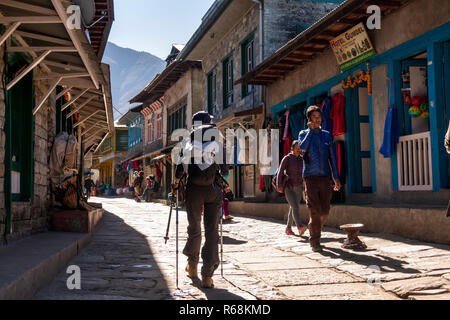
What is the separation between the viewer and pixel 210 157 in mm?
4832

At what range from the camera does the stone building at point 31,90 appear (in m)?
5.85

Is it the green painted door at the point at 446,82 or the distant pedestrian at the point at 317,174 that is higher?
the green painted door at the point at 446,82

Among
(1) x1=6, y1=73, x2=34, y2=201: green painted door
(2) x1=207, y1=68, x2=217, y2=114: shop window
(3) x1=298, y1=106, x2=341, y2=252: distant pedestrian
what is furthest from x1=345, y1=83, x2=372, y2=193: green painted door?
(2) x1=207, y1=68, x2=217, y2=114: shop window

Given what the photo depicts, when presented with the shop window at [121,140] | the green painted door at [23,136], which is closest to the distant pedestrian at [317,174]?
the green painted door at [23,136]

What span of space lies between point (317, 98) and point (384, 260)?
22.5ft

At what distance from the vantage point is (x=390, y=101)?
8.73 m

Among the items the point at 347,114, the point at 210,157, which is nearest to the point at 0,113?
the point at 210,157

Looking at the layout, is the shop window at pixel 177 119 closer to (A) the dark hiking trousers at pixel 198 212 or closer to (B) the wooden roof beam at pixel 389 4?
(B) the wooden roof beam at pixel 389 4

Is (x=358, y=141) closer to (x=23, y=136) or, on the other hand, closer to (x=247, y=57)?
(x=23, y=136)

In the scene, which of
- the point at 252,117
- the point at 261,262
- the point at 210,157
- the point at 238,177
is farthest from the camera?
the point at 238,177

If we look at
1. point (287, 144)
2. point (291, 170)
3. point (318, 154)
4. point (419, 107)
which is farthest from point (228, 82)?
point (318, 154)

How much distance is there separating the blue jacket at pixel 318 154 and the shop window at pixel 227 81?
11.9m

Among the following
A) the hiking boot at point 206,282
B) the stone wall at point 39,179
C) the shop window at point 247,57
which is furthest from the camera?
the shop window at point 247,57
